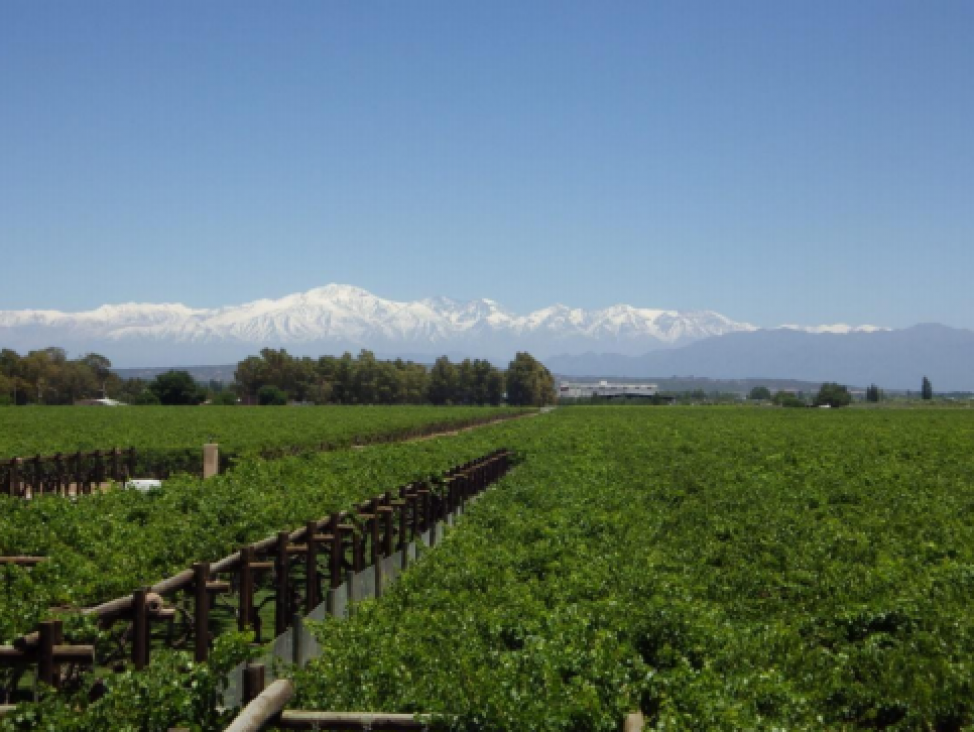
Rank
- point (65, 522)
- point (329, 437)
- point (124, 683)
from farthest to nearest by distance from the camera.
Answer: point (329, 437) < point (65, 522) < point (124, 683)

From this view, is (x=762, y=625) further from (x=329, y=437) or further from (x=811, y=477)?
(x=329, y=437)

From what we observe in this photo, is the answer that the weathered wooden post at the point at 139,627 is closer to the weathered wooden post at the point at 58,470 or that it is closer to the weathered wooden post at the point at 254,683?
the weathered wooden post at the point at 254,683

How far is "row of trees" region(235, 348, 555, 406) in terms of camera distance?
161625mm

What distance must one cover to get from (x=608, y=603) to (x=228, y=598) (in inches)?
344

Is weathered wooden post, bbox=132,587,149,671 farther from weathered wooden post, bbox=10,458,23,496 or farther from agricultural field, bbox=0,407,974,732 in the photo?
weathered wooden post, bbox=10,458,23,496

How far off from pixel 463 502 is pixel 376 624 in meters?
15.4

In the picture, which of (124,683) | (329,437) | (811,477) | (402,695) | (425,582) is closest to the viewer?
(124,683)

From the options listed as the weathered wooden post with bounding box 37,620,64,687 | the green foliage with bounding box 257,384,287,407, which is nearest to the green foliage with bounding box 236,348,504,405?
the green foliage with bounding box 257,384,287,407

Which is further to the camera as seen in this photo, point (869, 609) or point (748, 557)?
point (748, 557)

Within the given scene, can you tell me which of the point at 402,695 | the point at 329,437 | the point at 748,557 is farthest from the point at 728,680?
the point at 329,437

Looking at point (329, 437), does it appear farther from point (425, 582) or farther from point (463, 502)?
point (425, 582)

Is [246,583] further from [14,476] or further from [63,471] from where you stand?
[63,471]

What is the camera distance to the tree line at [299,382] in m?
142

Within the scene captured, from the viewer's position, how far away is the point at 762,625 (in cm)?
982
